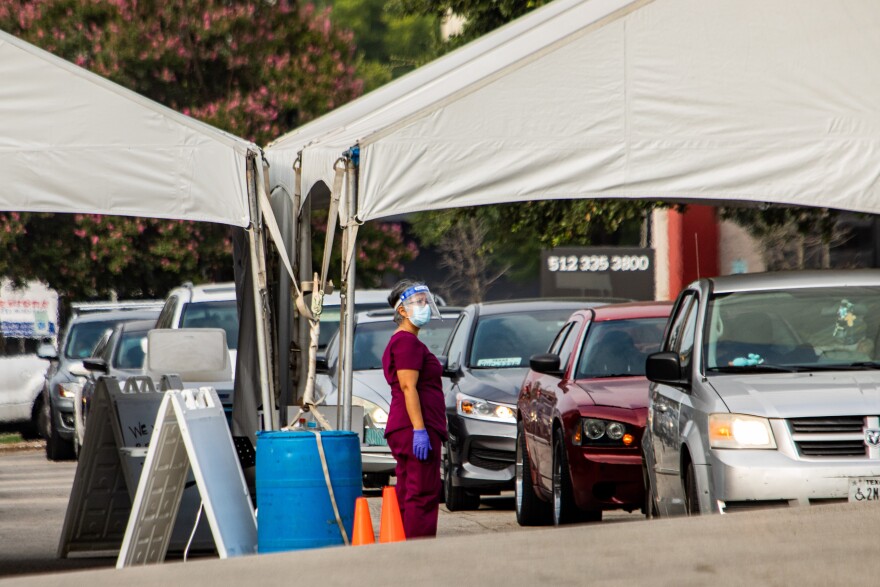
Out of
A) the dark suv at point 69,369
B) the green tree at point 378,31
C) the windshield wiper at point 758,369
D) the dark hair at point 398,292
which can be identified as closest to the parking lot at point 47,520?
the windshield wiper at point 758,369

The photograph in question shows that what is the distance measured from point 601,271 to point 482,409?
10.9 meters

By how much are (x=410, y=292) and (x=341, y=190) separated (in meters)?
0.74

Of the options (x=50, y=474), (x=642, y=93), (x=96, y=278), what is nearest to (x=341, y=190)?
(x=642, y=93)

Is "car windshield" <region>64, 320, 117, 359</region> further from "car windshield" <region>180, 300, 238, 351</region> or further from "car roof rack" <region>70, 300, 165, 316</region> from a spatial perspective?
"car windshield" <region>180, 300, 238, 351</region>

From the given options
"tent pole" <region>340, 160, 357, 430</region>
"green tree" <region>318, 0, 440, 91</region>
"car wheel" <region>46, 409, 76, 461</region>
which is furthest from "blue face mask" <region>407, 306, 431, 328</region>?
"green tree" <region>318, 0, 440, 91</region>

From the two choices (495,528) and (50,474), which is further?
(50,474)

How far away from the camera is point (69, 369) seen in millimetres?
23453

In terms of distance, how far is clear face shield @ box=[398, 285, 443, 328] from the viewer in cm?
975

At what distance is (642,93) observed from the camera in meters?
9.84

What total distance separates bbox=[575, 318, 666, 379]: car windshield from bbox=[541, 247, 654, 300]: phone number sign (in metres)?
11.5

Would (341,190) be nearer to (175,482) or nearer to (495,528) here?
(175,482)

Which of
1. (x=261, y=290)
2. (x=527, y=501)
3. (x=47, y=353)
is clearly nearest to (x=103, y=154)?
(x=261, y=290)

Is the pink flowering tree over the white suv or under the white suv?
over

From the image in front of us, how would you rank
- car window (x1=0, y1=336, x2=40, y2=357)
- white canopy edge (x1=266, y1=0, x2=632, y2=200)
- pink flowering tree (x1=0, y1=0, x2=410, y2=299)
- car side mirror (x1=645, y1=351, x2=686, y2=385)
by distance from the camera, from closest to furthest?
car side mirror (x1=645, y1=351, x2=686, y2=385) < white canopy edge (x1=266, y1=0, x2=632, y2=200) < pink flowering tree (x1=0, y1=0, x2=410, y2=299) < car window (x1=0, y1=336, x2=40, y2=357)
